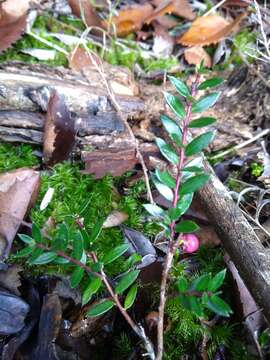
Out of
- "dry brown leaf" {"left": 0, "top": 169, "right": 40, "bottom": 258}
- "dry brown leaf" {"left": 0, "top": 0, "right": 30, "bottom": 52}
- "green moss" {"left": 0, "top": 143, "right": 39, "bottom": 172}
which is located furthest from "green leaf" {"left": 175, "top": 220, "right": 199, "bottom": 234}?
"dry brown leaf" {"left": 0, "top": 0, "right": 30, "bottom": 52}

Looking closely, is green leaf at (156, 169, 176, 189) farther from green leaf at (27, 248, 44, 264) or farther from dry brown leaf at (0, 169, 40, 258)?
dry brown leaf at (0, 169, 40, 258)

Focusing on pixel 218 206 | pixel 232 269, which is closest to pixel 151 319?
pixel 232 269

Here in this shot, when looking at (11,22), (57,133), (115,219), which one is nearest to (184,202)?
(115,219)

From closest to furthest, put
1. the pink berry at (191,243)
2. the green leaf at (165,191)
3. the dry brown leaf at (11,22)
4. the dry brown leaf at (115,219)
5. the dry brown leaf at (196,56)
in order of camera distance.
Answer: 1. the green leaf at (165,191)
2. the pink berry at (191,243)
3. the dry brown leaf at (115,219)
4. the dry brown leaf at (11,22)
5. the dry brown leaf at (196,56)

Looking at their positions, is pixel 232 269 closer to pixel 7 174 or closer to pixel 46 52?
pixel 7 174

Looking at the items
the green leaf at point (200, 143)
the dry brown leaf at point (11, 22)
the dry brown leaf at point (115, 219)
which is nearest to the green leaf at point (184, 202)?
the green leaf at point (200, 143)

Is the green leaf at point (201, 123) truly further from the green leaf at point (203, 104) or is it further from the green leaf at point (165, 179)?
the green leaf at point (165, 179)

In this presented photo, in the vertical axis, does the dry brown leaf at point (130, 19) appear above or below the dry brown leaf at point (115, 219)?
above
